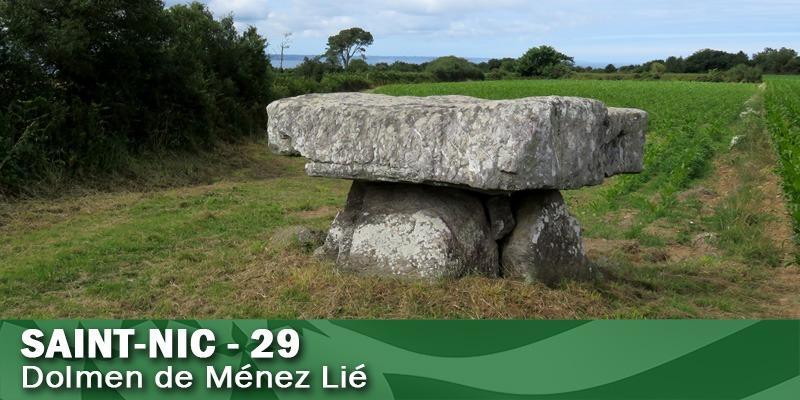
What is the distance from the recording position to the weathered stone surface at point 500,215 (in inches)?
301

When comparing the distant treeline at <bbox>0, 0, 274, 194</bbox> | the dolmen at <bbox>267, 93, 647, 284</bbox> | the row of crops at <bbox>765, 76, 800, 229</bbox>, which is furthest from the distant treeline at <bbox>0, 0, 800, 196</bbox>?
the row of crops at <bbox>765, 76, 800, 229</bbox>

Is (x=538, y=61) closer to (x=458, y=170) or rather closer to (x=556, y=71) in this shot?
(x=556, y=71)

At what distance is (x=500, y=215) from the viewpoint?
25.3 ft

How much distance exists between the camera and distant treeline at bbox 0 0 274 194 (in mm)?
12734

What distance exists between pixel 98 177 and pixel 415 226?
321 inches

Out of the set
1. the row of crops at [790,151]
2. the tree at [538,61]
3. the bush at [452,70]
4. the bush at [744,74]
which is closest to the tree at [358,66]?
the bush at [452,70]

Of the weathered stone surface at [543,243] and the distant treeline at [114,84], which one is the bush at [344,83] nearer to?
the distant treeline at [114,84]

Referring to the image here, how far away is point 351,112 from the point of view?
7.32 m

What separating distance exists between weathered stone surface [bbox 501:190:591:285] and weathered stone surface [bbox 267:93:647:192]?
569mm

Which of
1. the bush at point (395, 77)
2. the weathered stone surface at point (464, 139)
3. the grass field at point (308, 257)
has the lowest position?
the grass field at point (308, 257)

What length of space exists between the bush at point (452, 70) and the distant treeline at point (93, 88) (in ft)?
171

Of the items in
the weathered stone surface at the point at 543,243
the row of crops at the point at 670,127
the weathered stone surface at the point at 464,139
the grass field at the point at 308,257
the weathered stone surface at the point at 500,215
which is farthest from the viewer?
the row of crops at the point at 670,127

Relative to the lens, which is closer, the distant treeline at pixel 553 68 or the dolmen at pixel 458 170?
the dolmen at pixel 458 170

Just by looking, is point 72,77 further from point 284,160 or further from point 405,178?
point 405,178
